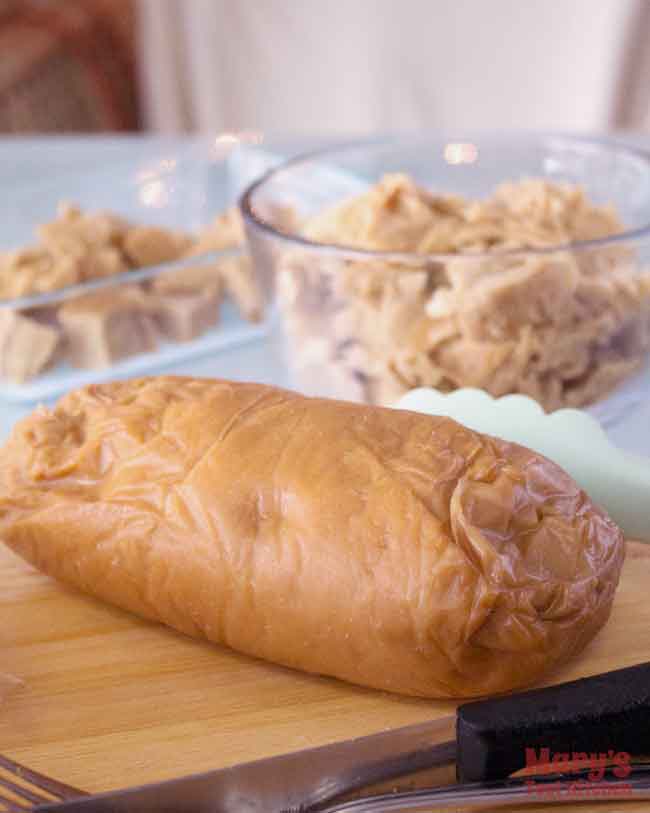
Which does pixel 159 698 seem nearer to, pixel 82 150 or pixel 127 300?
pixel 127 300

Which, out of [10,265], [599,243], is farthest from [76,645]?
[10,265]

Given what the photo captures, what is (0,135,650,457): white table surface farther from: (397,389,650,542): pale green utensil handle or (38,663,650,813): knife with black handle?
(38,663,650,813): knife with black handle

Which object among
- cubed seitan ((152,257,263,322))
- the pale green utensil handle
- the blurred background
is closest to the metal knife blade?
the pale green utensil handle

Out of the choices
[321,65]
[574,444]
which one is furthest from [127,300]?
[321,65]

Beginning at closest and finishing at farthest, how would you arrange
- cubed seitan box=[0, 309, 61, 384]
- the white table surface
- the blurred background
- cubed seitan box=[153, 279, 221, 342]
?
1. cubed seitan box=[0, 309, 61, 384]
2. cubed seitan box=[153, 279, 221, 342]
3. the white table surface
4. the blurred background

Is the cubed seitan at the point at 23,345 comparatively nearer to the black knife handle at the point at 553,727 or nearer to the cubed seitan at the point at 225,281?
the cubed seitan at the point at 225,281

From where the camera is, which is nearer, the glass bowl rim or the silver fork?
the silver fork
